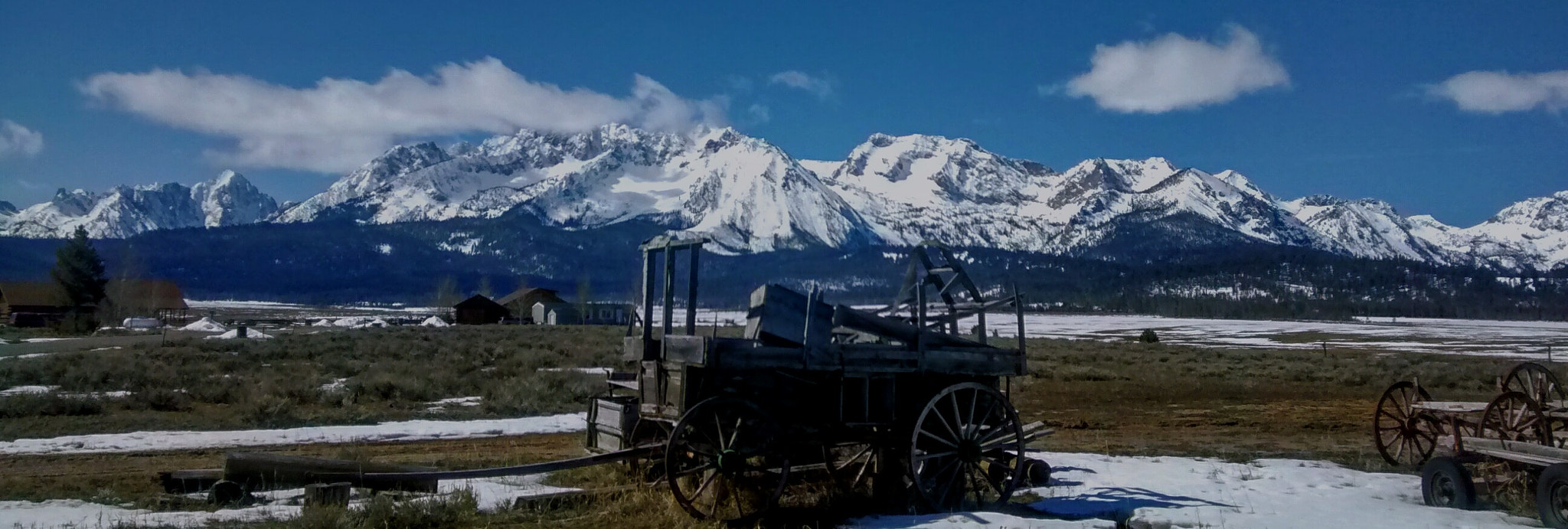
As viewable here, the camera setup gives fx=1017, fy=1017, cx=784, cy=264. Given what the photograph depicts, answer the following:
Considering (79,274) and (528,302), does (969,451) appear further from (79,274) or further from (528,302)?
(528,302)

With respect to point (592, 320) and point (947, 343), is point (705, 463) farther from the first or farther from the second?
point (592, 320)

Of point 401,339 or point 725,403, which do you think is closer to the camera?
point 725,403

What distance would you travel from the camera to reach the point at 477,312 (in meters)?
90.6

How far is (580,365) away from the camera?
32000 mm

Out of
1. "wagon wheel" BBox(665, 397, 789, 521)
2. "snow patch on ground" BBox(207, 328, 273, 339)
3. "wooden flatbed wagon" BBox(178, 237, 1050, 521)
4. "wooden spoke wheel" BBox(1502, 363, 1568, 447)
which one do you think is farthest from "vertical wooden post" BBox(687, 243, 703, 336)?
"snow patch on ground" BBox(207, 328, 273, 339)

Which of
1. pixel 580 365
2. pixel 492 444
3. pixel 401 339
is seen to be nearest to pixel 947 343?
pixel 492 444

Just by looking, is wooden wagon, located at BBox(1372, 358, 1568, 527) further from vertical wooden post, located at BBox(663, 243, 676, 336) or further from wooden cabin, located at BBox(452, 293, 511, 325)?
wooden cabin, located at BBox(452, 293, 511, 325)

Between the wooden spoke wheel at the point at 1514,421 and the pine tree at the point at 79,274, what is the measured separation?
78.4m

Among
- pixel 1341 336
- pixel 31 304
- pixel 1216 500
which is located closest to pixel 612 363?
pixel 1216 500

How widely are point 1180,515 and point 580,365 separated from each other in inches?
975

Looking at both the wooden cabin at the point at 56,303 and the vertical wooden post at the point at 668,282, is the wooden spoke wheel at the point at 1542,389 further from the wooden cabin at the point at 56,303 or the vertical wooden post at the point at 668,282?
the wooden cabin at the point at 56,303

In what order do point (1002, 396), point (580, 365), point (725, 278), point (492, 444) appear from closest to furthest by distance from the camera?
1. point (1002, 396)
2. point (492, 444)
3. point (580, 365)
4. point (725, 278)

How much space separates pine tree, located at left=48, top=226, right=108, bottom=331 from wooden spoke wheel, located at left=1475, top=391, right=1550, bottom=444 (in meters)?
78.4

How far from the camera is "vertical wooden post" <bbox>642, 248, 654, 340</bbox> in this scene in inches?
373
